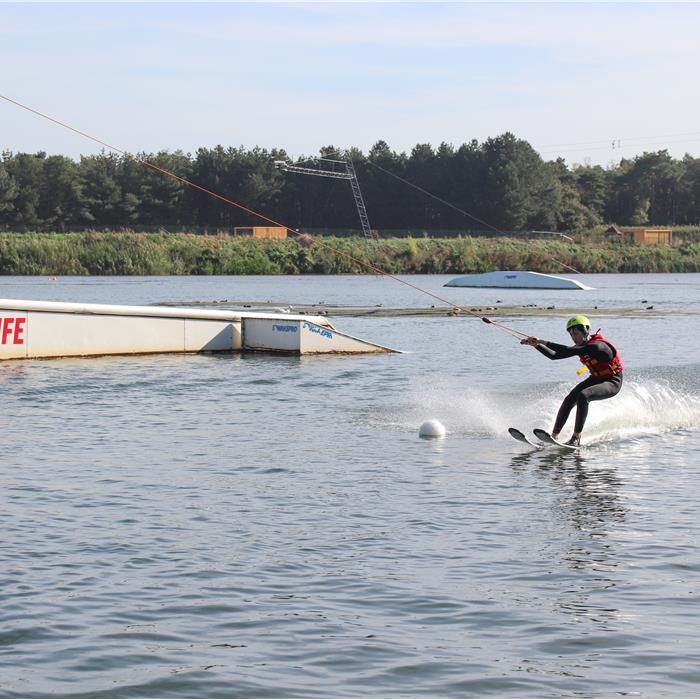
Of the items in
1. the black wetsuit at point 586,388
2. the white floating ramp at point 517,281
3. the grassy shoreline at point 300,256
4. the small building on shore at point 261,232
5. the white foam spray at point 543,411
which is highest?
the small building on shore at point 261,232

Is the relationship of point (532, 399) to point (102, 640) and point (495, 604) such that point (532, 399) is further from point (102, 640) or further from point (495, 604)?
point (102, 640)

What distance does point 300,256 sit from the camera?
87125 mm

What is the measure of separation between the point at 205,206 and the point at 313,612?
115 meters

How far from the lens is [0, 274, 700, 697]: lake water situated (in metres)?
7.65

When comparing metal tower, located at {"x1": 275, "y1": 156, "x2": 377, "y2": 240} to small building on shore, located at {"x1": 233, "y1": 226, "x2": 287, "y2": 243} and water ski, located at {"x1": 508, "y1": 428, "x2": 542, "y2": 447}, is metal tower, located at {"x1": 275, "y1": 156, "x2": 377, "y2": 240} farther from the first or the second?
water ski, located at {"x1": 508, "y1": 428, "x2": 542, "y2": 447}

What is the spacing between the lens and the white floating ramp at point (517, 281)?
220 ft

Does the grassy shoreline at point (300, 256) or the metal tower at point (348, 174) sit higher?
the metal tower at point (348, 174)

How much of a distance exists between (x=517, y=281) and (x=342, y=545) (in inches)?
2301

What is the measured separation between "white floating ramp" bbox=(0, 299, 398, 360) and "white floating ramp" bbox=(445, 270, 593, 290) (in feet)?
125

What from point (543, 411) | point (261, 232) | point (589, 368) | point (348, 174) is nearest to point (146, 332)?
point (543, 411)

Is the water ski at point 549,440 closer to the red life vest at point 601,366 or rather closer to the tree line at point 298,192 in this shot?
the red life vest at point 601,366

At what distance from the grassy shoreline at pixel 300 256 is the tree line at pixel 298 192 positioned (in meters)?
23.3

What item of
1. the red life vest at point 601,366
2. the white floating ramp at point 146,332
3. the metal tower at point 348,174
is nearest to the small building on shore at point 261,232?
the metal tower at point 348,174

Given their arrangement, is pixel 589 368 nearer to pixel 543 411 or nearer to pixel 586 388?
pixel 586 388
